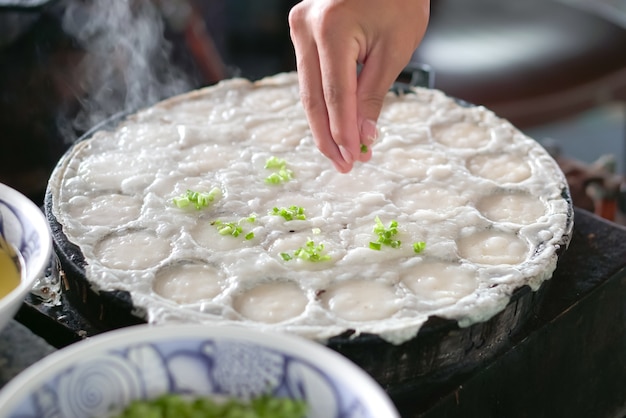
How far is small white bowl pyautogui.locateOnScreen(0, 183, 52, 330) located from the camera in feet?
5.68

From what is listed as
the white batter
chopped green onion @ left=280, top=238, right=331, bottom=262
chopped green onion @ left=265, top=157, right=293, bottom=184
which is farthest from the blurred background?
chopped green onion @ left=280, top=238, right=331, bottom=262

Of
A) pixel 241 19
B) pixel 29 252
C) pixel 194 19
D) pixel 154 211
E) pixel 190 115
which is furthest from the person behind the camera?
pixel 241 19

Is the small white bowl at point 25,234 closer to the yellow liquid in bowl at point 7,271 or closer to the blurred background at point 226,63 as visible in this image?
the yellow liquid in bowl at point 7,271

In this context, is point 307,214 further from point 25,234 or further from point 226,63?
point 226,63

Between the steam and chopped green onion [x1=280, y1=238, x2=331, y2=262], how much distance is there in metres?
2.45

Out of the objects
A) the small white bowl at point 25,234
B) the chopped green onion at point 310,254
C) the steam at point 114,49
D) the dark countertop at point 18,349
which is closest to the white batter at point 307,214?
the chopped green onion at point 310,254

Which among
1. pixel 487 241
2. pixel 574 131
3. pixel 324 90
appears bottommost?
pixel 574 131

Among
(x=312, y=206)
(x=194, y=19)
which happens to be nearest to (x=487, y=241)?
(x=312, y=206)

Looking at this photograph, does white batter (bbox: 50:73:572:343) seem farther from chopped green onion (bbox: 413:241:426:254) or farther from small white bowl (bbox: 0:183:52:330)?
small white bowl (bbox: 0:183:52:330)

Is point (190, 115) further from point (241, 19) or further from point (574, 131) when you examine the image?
point (574, 131)

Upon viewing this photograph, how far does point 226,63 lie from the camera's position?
6.30 m

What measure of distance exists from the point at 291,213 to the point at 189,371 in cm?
76

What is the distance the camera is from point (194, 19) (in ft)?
17.5

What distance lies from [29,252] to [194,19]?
3725 millimetres
